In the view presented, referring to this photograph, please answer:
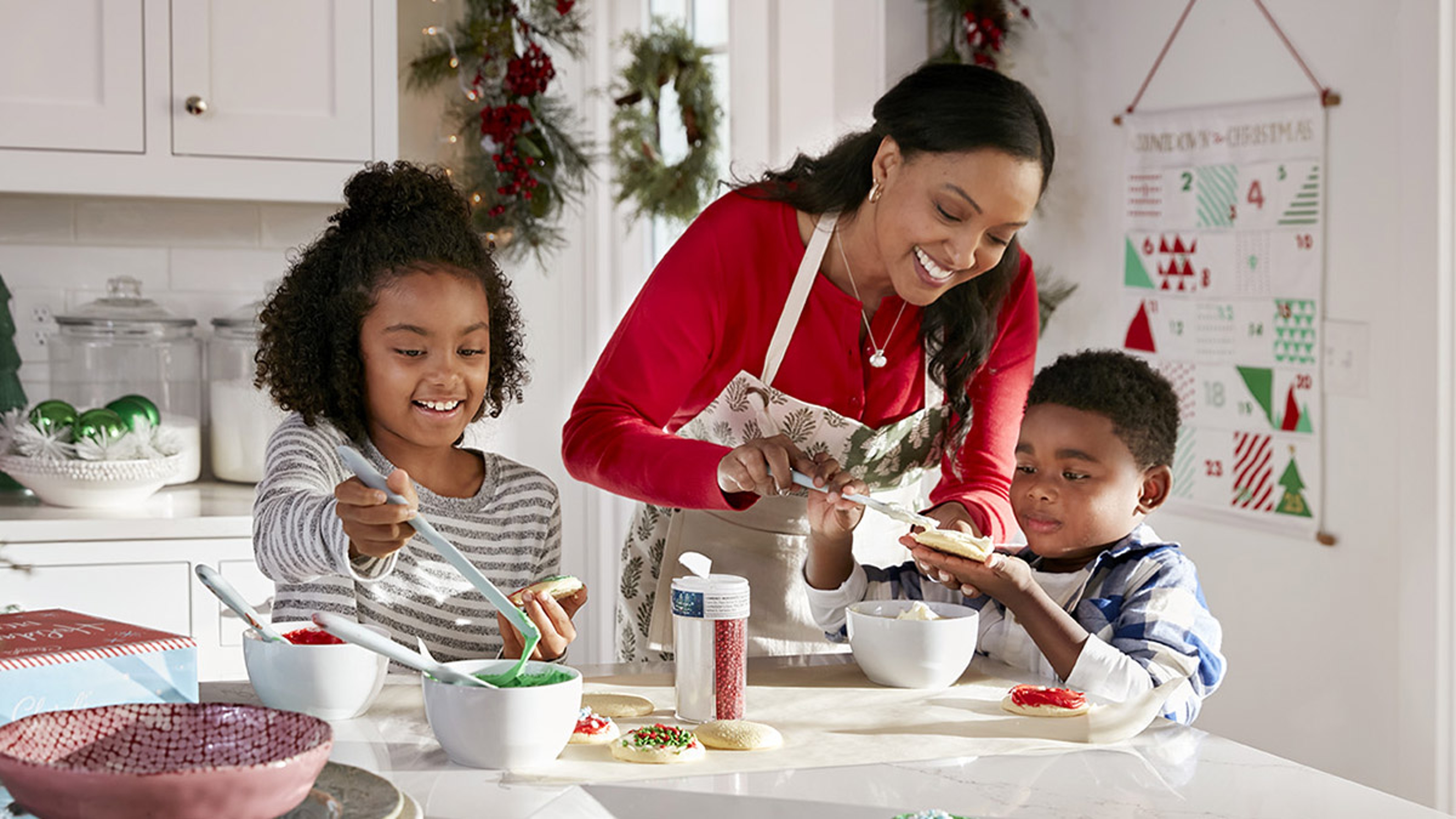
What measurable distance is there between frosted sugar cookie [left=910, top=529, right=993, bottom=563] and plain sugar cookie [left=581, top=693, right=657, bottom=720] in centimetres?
34

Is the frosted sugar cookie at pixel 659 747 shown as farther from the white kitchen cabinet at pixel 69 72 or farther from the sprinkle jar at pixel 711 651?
the white kitchen cabinet at pixel 69 72

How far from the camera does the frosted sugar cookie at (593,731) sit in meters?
1.08

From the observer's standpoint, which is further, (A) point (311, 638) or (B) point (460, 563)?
(A) point (311, 638)

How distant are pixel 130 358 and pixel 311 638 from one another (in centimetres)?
198

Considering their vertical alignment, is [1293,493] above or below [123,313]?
below

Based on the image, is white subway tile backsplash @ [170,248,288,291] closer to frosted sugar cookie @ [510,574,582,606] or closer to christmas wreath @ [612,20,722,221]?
christmas wreath @ [612,20,722,221]

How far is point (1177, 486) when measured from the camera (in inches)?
117

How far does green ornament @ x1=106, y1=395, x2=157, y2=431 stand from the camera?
2674 mm

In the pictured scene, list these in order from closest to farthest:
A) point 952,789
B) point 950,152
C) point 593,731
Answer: point 952,789 → point 593,731 → point 950,152

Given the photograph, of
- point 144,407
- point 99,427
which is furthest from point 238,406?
point 99,427

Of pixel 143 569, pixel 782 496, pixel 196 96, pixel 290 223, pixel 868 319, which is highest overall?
pixel 196 96

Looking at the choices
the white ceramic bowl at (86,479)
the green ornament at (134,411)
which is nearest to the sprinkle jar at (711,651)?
the white ceramic bowl at (86,479)

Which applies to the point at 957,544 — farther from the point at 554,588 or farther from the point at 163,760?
the point at 163,760

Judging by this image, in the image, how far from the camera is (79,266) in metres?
2.96
